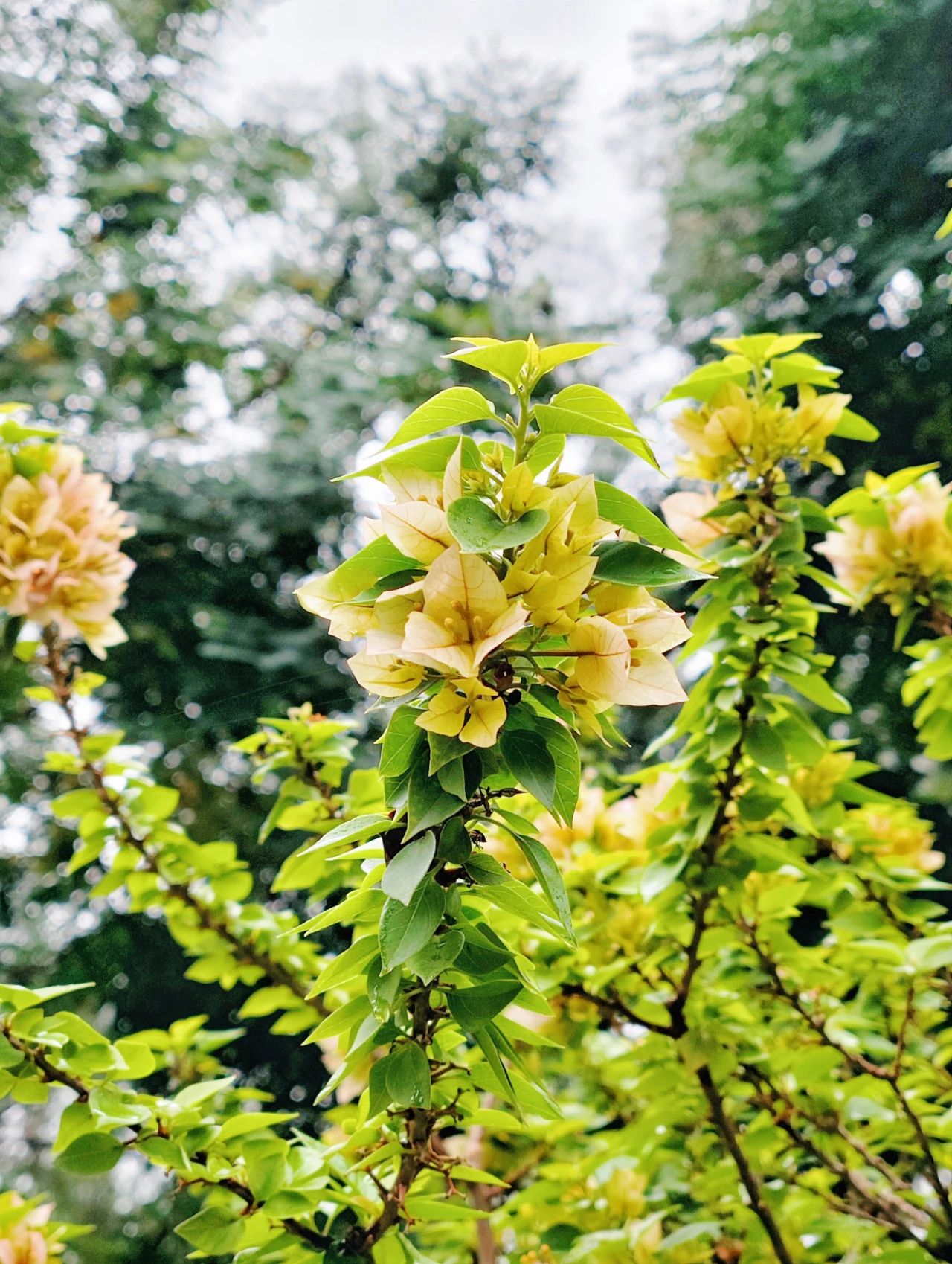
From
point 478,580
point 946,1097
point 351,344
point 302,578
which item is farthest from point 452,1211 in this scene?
point 351,344

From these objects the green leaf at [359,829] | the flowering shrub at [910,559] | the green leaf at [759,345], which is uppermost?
the green leaf at [759,345]

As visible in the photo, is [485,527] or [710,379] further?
[710,379]

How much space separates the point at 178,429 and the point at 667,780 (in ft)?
5.95

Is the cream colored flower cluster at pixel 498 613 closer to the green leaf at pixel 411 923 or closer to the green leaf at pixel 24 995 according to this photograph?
the green leaf at pixel 411 923

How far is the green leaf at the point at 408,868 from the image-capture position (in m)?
0.28

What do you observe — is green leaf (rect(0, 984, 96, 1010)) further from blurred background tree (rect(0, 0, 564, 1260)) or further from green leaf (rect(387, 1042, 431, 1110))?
blurred background tree (rect(0, 0, 564, 1260))

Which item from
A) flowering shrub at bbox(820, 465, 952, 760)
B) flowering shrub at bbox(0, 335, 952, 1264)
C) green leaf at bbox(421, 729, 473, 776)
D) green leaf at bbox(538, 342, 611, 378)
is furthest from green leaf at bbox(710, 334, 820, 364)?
green leaf at bbox(421, 729, 473, 776)

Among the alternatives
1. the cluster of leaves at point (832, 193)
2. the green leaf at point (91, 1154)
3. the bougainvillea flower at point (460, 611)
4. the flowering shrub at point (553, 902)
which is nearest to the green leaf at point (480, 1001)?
the flowering shrub at point (553, 902)

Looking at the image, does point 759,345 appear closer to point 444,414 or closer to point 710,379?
point 710,379

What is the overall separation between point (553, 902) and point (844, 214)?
1861 millimetres

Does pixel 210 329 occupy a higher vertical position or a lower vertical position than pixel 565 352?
higher

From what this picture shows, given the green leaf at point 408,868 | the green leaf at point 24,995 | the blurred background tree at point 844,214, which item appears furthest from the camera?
the blurred background tree at point 844,214

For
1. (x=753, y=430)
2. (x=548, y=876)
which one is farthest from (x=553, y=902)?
(x=753, y=430)

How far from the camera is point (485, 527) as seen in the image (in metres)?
0.31
